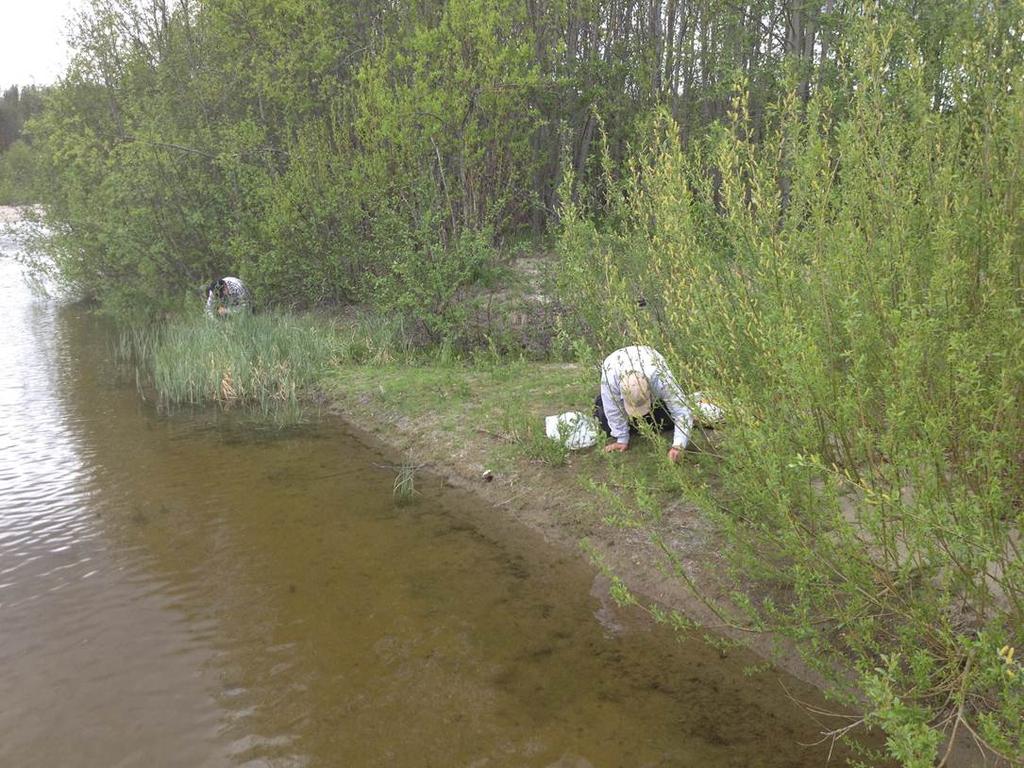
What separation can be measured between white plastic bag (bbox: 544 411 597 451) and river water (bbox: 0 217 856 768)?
79 centimetres

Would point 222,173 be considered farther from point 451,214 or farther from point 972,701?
point 972,701

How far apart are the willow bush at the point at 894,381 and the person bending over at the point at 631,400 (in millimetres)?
1329

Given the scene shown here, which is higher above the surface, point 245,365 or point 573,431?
point 245,365

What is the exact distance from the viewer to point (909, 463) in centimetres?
236

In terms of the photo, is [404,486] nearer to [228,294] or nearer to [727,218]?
[727,218]

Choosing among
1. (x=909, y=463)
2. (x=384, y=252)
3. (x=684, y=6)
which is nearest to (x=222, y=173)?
(x=384, y=252)

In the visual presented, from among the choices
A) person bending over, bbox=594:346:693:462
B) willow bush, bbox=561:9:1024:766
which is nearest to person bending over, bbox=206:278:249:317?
person bending over, bbox=594:346:693:462

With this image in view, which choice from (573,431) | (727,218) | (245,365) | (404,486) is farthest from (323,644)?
(245,365)

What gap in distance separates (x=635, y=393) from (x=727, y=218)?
6.62 feet

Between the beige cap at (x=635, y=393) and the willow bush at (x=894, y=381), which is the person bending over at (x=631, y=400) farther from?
the willow bush at (x=894, y=381)

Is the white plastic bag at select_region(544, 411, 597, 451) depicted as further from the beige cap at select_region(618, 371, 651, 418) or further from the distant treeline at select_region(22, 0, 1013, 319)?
the distant treeline at select_region(22, 0, 1013, 319)

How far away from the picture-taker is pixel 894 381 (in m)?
2.75

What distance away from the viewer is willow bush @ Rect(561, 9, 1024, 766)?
7.89 feet

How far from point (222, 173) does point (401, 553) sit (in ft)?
36.8
